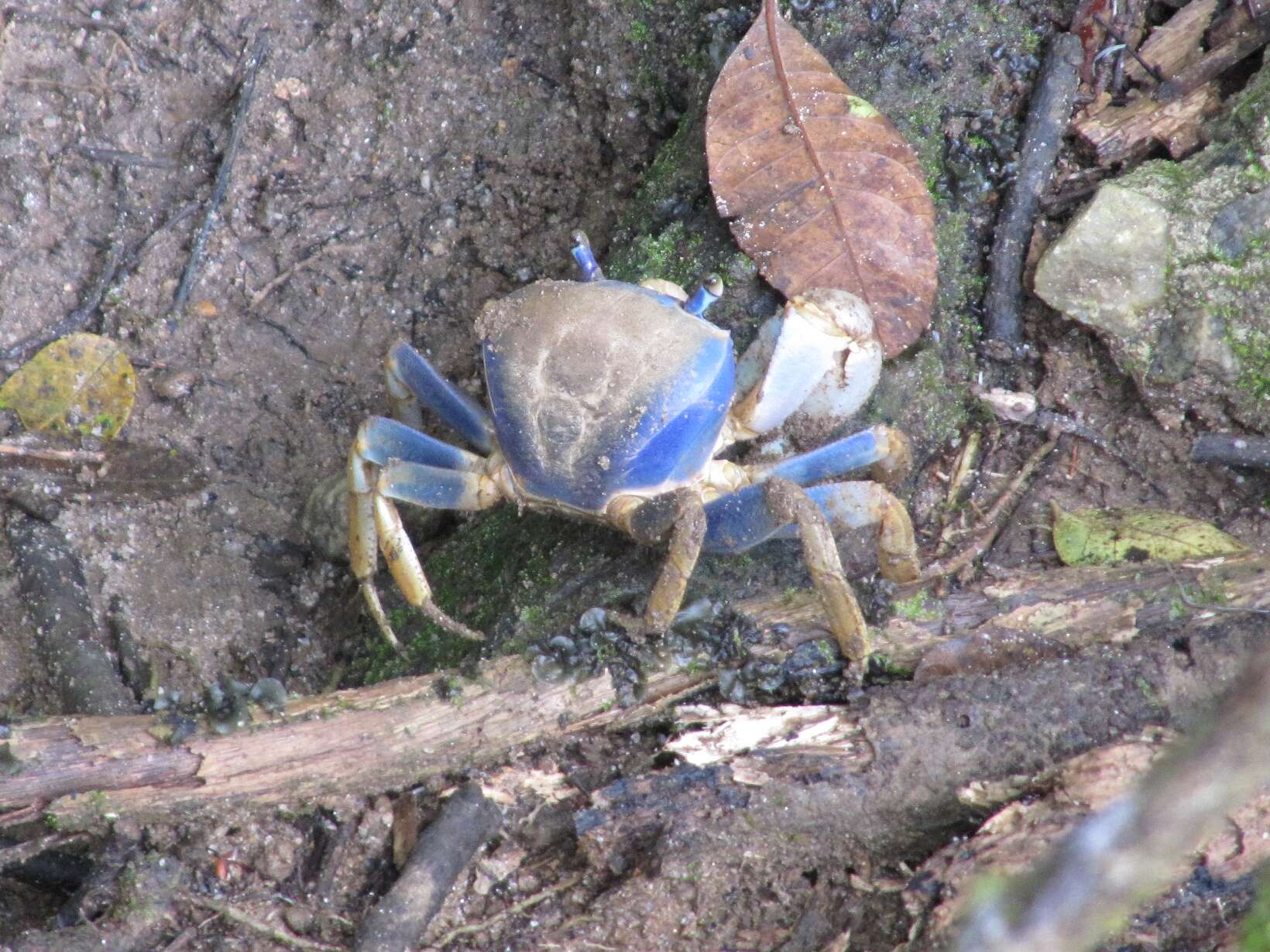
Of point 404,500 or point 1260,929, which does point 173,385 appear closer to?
point 404,500

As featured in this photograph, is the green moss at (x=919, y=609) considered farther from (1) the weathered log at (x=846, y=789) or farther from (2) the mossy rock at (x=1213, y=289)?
(2) the mossy rock at (x=1213, y=289)

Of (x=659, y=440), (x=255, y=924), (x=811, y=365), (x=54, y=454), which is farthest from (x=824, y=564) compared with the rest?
(x=54, y=454)

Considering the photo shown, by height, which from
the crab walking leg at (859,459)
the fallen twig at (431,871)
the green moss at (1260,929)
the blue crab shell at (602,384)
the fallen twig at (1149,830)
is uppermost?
the fallen twig at (1149,830)

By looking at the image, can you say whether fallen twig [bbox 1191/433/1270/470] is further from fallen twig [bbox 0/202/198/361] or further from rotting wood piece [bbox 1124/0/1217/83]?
fallen twig [bbox 0/202/198/361]

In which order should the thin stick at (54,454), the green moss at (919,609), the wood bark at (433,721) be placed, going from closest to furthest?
the wood bark at (433,721) → the green moss at (919,609) → the thin stick at (54,454)

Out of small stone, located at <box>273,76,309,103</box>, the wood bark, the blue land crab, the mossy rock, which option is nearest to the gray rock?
the mossy rock

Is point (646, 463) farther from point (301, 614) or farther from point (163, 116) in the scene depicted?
point (163, 116)

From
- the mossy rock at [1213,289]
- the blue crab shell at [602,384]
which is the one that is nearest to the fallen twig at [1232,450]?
the mossy rock at [1213,289]
